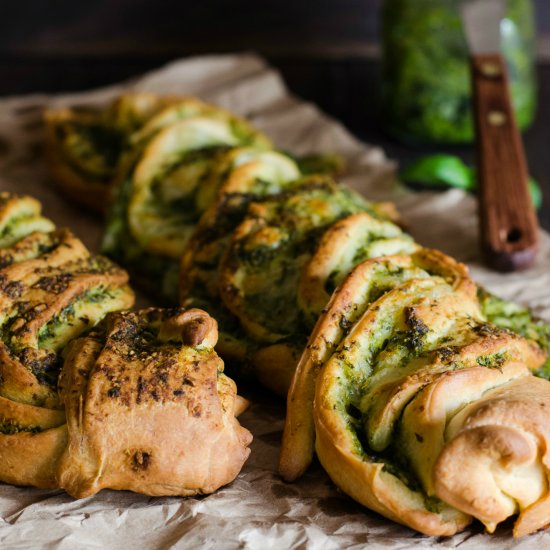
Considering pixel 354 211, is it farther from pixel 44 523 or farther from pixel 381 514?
pixel 44 523

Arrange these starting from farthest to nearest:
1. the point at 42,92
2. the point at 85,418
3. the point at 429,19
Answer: the point at 42,92
the point at 429,19
the point at 85,418

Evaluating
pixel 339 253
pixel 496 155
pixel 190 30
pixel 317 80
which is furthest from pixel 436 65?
pixel 190 30

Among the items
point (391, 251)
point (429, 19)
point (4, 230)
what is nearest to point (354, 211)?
point (391, 251)

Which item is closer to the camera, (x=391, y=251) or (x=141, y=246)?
(x=391, y=251)

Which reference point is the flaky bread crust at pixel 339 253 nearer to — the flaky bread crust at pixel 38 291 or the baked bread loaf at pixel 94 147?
the flaky bread crust at pixel 38 291

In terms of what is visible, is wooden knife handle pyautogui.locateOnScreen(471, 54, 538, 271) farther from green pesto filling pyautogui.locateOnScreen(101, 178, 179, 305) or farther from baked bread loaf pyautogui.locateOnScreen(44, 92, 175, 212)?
baked bread loaf pyautogui.locateOnScreen(44, 92, 175, 212)

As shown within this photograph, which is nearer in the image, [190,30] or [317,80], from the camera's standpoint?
[317,80]

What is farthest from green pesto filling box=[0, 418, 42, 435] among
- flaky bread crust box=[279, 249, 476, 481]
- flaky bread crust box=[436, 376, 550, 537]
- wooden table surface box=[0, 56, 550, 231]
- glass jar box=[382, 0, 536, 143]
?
wooden table surface box=[0, 56, 550, 231]

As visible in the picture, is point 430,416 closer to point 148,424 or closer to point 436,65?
point 148,424
